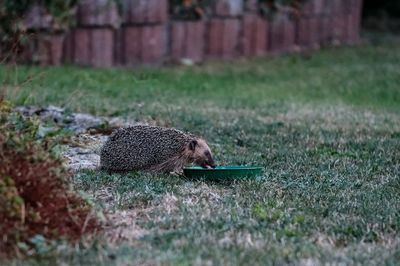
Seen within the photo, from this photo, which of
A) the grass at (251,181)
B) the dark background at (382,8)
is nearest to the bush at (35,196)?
the grass at (251,181)

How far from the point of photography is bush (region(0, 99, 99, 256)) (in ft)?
17.9

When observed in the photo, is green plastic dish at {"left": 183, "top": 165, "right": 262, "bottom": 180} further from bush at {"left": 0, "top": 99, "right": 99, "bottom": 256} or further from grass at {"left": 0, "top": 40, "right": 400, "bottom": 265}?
bush at {"left": 0, "top": 99, "right": 99, "bottom": 256}

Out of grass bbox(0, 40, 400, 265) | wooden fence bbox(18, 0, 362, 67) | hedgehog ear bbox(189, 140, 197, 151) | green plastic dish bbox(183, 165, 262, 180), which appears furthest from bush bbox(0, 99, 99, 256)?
wooden fence bbox(18, 0, 362, 67)

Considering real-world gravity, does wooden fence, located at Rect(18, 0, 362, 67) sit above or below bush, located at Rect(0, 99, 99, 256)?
below

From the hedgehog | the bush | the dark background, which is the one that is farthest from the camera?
the dark background

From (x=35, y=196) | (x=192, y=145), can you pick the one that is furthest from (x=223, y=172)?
(x=35, y=196)

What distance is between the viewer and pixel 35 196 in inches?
226

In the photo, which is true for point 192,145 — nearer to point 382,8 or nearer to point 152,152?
point 152,152

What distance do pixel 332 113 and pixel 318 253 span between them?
757cm

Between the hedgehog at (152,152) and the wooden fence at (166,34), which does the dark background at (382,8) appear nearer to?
the wooden fence at (166,34)

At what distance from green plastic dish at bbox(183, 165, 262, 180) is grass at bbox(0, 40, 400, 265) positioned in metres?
0.09

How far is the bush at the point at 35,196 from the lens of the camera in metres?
5.45

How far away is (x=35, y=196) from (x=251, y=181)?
227 centimetres

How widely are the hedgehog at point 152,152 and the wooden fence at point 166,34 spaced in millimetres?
8527
